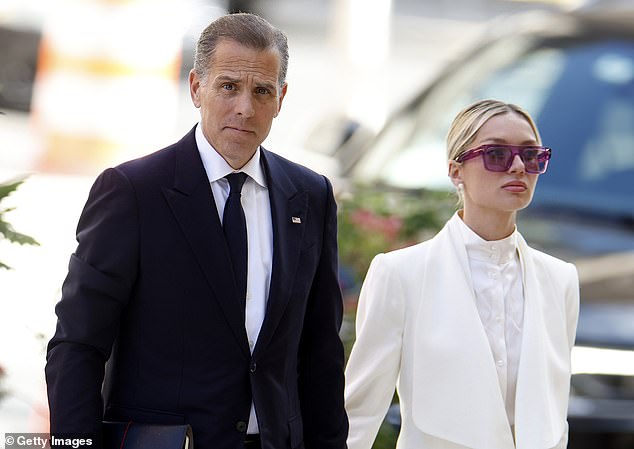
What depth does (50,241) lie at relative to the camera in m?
5.73

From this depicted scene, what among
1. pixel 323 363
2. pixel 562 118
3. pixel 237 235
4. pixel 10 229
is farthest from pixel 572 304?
pixel 562 118

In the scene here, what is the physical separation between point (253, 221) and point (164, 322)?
0.32 m

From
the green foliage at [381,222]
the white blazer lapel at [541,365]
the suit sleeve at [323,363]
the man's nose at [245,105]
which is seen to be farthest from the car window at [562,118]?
the man's nose at [245,105]

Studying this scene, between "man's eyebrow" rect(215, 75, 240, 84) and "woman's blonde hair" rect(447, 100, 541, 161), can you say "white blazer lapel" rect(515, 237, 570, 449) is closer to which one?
"woman's blonde hair" rect(447, 100, 541, 161)

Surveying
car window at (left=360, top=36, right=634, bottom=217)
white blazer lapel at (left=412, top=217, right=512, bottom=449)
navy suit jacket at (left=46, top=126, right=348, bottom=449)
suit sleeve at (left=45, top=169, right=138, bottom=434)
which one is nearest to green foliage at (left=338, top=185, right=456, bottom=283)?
car window at (left=360, top=36, right=634, bottom=217)

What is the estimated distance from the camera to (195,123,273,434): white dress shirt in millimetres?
3275

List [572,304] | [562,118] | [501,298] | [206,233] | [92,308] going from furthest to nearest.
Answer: [562,118] < [572,304] < [501,298] < [206,233] < [92,308]

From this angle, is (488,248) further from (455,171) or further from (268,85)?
(268,85)

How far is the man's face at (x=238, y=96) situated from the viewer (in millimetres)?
3281

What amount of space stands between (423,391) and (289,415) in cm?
36

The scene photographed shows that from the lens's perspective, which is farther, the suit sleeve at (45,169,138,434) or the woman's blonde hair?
the woman's blonde hair

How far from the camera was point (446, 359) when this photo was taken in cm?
351

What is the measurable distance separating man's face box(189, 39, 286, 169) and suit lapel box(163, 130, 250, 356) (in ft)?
0.33

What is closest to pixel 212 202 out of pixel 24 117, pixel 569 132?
pixel 569 132
